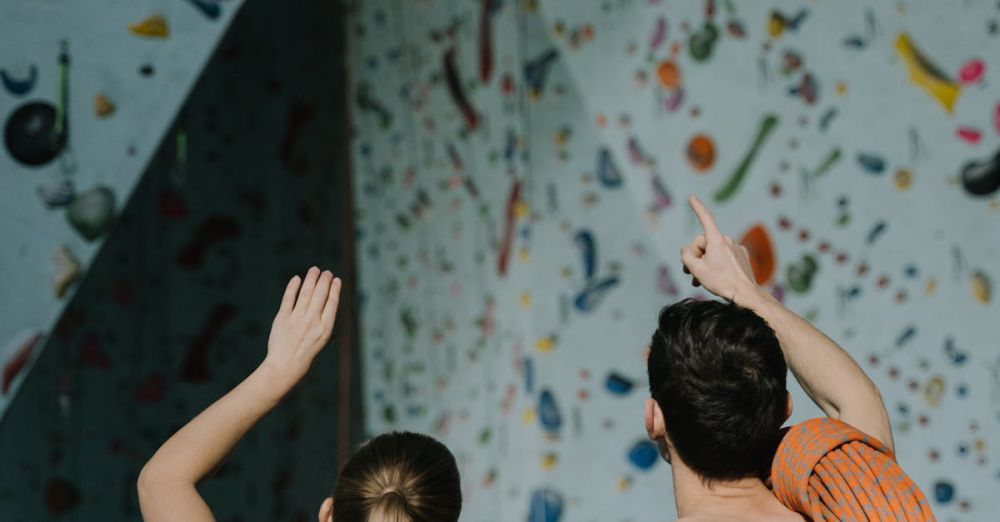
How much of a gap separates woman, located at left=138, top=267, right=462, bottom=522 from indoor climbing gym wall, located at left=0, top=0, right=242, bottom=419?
4.56ft

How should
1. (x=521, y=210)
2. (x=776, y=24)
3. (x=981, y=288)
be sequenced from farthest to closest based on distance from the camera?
(x=521, y=210)
(x=776, y=24)
(x=981, y=288)

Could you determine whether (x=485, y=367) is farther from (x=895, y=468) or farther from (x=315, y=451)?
(x=895, y=468)

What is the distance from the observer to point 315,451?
3689mm

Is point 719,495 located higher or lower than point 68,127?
lower

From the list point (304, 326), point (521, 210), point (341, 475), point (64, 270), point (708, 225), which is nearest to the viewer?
point (304, 326)

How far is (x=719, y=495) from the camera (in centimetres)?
135

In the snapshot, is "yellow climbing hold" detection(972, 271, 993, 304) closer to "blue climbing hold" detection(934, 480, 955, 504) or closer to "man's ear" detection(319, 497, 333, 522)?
"blue climbing hold" detection(934, 480, 955, 504)

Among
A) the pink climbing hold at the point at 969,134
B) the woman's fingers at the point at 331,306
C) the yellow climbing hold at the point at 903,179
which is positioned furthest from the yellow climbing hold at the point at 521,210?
the woman's fingers at the point at 331,306

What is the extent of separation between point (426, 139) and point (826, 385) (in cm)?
248

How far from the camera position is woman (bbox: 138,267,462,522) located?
49.0 inches

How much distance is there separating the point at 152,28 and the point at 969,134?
1.85m

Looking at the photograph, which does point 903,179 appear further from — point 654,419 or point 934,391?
point 654,419

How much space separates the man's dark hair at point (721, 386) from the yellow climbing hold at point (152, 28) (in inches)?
69.0

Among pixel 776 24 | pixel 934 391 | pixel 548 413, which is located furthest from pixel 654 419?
pixel 548 413
